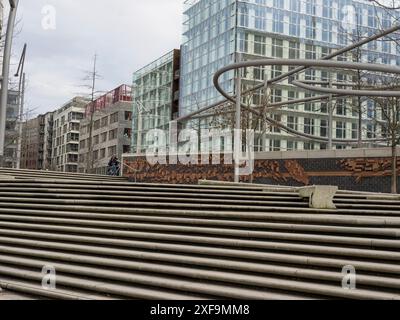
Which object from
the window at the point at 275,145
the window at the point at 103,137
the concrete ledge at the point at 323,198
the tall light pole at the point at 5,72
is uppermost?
the window at the point at 103,137

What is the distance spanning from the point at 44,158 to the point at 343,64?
3882 inches

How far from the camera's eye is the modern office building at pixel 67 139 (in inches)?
3671

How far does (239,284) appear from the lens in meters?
6.39

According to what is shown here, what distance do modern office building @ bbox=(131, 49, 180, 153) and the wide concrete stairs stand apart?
46.3 m

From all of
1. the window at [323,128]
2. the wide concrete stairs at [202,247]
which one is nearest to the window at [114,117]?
the window at [323,128]

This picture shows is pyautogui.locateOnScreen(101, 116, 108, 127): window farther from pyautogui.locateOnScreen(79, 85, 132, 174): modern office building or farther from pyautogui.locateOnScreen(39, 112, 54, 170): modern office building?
pyautogui.locateOnScreen(39, 112, 54, 170): modern office building

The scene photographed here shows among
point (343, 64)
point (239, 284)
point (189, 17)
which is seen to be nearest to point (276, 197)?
point (239, 284)

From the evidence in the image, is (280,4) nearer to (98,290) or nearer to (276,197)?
(276,197)

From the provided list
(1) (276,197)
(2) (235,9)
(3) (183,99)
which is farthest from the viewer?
(3) (183,99)

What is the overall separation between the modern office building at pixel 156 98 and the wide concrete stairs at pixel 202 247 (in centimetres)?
4633

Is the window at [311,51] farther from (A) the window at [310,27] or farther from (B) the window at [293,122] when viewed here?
(B) the window at [293,122]

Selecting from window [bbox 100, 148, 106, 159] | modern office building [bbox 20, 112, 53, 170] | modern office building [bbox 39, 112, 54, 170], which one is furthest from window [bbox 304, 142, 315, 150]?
modern office building [bbox 20, 112, 53, 170]

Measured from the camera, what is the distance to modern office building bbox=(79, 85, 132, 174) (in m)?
67.8

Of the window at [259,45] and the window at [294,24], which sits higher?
the window at [294,24]
